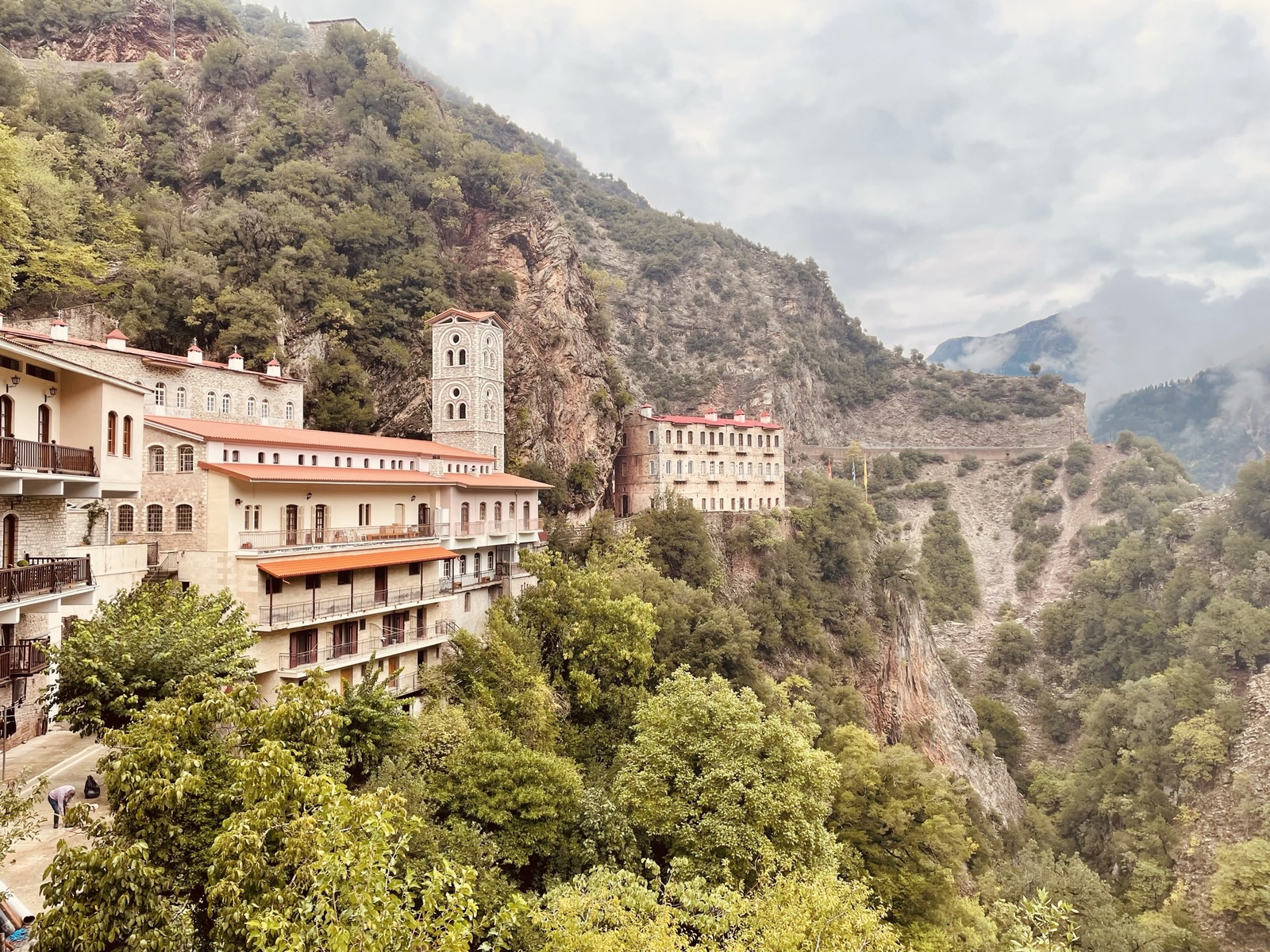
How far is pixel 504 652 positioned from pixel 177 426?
14.2 m

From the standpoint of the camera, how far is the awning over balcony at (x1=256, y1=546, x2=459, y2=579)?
21719mm

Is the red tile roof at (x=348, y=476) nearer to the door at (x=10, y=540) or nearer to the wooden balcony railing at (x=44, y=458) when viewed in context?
the wooden balcony railing at (x=44, y=458)

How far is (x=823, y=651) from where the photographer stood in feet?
166

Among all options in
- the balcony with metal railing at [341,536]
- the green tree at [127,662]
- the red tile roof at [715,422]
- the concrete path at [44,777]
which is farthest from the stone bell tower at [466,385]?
the green tree at [127,662]

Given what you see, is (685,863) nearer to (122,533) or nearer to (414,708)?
(414,708)

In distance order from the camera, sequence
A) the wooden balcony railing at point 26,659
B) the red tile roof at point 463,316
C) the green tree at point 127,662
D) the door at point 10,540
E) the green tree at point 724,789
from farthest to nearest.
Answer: the red tile roof at point 463,316 < the green tree at point 724,789 < the door at point 10,540 < the wooden balcony railing at point 26,659 < the green tree at point 127,662

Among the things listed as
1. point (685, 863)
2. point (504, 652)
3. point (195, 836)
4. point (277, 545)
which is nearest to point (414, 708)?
point (504, 652)

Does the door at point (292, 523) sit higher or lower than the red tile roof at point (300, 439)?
lower

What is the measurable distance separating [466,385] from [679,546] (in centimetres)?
1908

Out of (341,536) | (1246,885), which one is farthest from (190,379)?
(1246,885)

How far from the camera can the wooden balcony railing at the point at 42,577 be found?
13117 millimetres

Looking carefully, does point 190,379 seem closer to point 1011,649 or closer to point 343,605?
point 343,605

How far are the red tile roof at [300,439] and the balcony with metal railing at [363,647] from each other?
797 cm

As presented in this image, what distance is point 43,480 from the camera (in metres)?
14.4
